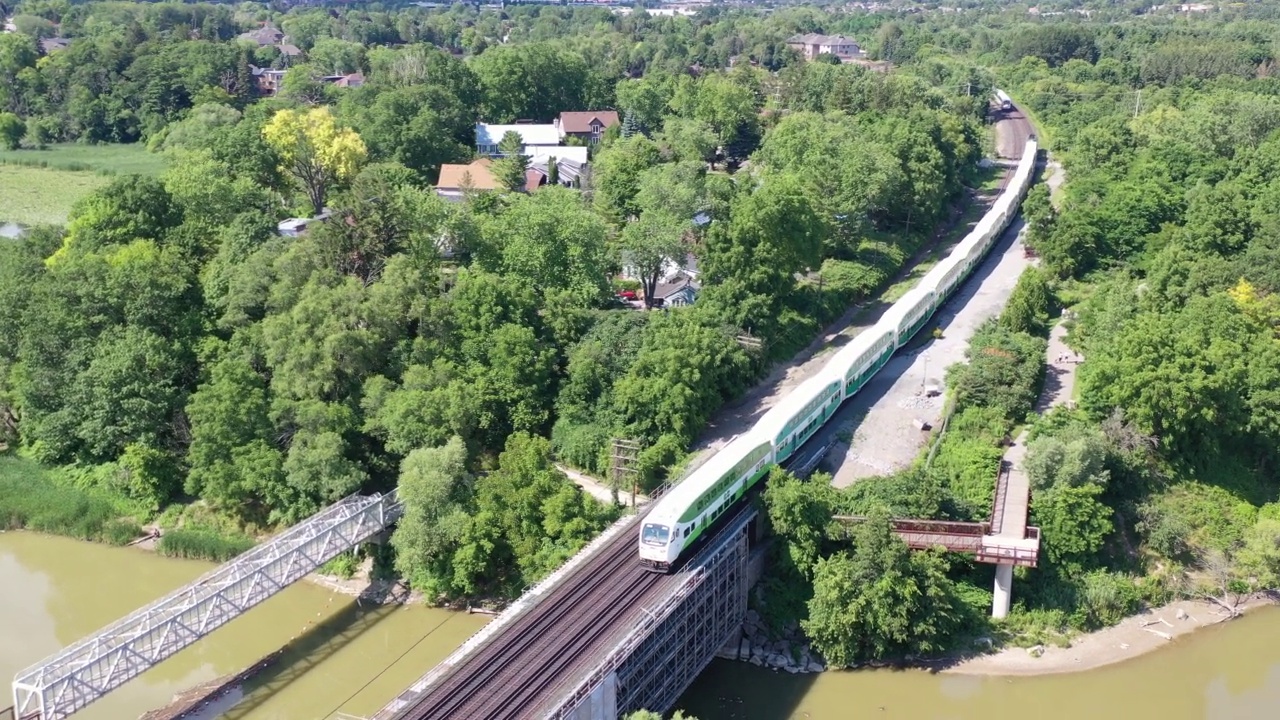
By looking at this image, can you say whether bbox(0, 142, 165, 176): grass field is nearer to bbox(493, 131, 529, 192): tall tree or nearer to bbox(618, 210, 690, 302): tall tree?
bbox(493, 131, 529, 192): tall tree

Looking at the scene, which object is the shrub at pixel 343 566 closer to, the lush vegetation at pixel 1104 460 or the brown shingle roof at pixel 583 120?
the lush vegetation at pixel 1104 460

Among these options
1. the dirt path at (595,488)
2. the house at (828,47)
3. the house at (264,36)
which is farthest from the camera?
the house at (828,47)

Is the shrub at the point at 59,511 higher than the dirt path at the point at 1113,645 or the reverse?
higher

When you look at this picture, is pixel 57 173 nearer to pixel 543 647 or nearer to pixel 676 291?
pixel 676 291

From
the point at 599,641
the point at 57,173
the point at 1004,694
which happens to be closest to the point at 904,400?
the point at 1004,694

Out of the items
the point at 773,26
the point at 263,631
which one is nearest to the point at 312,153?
the point at 263,631

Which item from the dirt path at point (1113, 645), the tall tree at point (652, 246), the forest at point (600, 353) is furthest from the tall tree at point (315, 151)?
the dirt path at point (1113, 645)
